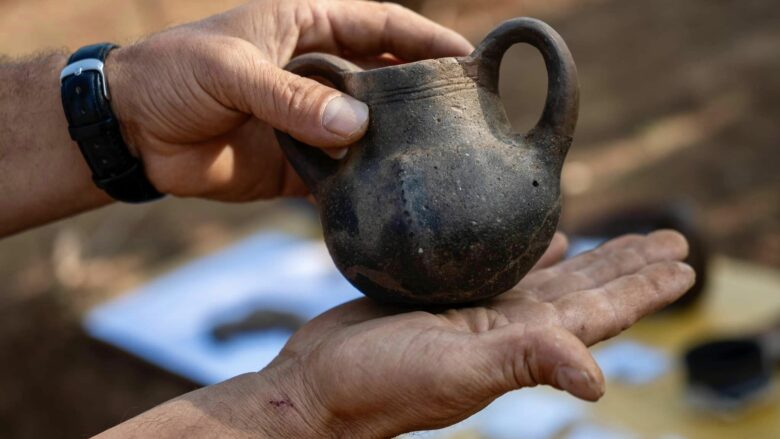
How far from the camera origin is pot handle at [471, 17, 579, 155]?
210cm

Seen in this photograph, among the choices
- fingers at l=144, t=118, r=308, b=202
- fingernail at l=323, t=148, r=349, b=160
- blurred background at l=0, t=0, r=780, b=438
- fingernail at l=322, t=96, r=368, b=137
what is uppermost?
fingernail at l=322, t=96, r=368, b=137

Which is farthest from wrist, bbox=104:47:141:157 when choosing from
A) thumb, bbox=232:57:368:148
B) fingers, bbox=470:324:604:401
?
fingers, bbox=470:324:604:401

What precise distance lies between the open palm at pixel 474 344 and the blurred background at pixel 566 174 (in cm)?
82

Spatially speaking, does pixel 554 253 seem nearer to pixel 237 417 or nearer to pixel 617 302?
pixel 617 302

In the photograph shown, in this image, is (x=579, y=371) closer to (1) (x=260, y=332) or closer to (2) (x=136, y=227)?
(1) (x=260, y=332)

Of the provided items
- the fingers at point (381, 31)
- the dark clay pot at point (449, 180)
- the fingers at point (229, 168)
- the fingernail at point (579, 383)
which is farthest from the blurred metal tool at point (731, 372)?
the fingernail at point (579, 383)

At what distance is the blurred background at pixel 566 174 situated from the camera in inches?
175

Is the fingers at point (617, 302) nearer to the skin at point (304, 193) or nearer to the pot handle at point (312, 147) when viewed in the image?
the skin at point (304, 193)

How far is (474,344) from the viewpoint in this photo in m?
1.72

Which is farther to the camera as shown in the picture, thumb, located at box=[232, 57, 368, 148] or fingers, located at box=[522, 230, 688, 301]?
fingers, located at box=[522, 230, 688, 301]

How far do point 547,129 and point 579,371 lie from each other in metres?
0.72

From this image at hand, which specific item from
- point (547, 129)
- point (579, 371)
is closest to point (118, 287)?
point (547, 129)

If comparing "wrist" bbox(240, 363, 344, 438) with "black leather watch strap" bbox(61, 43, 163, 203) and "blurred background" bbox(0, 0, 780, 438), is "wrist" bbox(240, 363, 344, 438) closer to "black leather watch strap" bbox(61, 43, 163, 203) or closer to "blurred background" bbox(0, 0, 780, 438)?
"black leather watch strap" bbox(61, 43, 163, 203)

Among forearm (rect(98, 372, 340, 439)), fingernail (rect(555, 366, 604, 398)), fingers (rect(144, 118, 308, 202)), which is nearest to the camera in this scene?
fingernail (rect(555, 366, 604, 398))
